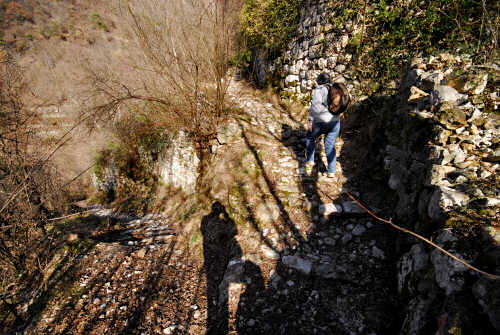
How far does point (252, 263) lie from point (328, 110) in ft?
9.01

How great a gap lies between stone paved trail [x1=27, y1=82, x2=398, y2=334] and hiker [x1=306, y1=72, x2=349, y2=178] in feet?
2.32

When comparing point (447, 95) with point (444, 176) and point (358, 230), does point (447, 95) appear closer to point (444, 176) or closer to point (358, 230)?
point (444, 176)

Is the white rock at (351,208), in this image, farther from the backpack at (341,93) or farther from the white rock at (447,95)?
the white rock at (447,95)

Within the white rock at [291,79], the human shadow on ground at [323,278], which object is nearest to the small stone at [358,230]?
the human shadow on ground at [323,278]

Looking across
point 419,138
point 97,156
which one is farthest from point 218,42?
point 97,156

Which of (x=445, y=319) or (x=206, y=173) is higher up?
(x=445, y=319)

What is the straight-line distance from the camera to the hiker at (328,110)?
10.7ft

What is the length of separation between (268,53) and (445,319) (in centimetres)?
802

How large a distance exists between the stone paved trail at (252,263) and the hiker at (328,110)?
707 millimetres

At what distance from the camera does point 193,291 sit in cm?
336

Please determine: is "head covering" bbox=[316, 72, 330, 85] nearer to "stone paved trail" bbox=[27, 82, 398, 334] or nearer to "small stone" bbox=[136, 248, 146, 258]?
"stone paved trail" bbox=[27, 82, 398, 334]

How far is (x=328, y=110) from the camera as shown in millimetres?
→ 3510

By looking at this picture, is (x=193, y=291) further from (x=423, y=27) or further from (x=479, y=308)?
(x=423, y=27)

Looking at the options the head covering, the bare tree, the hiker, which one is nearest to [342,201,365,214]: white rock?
the hiker
